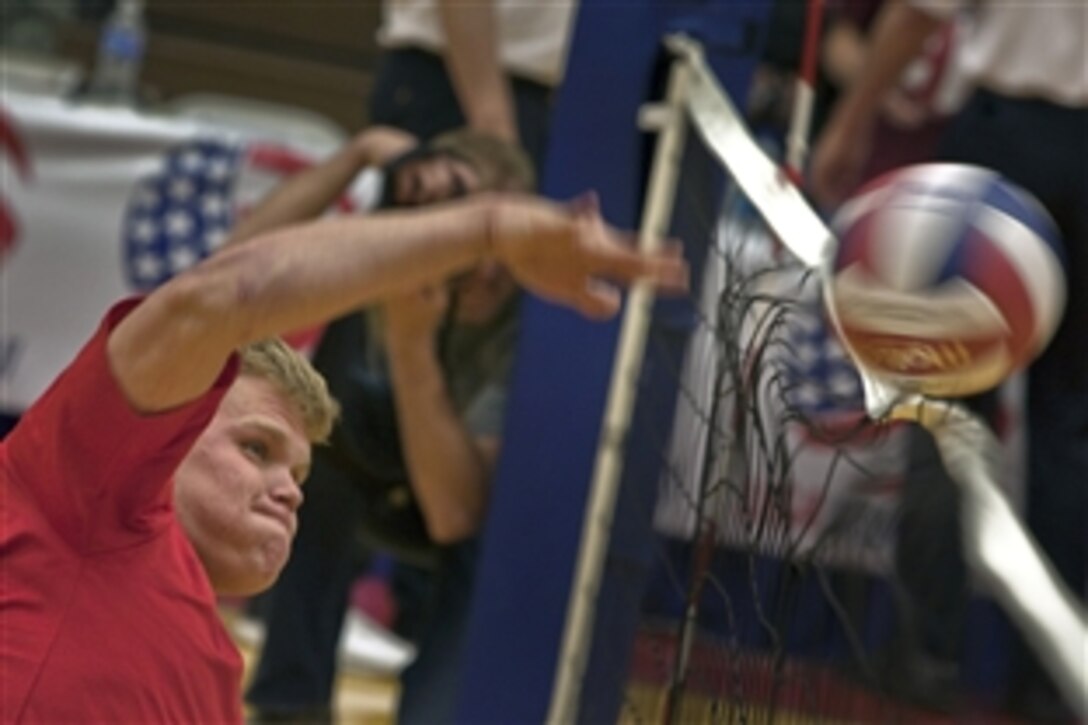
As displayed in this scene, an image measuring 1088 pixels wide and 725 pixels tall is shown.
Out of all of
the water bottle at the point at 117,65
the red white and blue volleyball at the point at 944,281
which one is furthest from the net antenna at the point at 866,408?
the water bottle at the point at 117,65

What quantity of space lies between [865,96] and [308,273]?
10.6ft

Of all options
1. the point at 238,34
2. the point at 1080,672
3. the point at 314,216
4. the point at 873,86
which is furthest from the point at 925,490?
the point at 238,34

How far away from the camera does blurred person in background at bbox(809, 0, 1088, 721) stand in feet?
12.7

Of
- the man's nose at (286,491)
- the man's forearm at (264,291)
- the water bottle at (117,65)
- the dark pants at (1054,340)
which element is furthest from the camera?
the water bottle at (117,65)

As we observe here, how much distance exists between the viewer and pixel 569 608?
337 centimetres

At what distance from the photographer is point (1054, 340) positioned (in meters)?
3.86

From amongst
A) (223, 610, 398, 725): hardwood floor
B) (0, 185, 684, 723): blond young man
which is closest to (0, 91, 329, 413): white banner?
(223, 610, 398, 725): hardwood floor

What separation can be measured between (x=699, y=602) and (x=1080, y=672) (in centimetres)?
142

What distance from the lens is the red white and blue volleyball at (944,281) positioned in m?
1.72

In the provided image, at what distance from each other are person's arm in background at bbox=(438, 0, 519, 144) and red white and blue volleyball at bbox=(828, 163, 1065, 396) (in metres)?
1.88

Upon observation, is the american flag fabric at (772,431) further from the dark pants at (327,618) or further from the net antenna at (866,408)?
the dark pants at (327,618)

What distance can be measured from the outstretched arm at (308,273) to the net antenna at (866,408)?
29 centimetres

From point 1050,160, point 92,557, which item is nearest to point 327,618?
point 1050,160

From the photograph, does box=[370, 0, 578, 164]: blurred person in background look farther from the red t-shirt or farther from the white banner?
the red t-shirt
